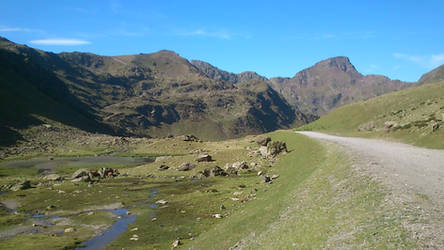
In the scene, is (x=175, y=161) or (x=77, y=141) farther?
(x=77, y=141)

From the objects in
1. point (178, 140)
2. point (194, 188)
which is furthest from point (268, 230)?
point (178, 140)

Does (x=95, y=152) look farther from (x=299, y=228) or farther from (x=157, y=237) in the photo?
(x=299, y=228)

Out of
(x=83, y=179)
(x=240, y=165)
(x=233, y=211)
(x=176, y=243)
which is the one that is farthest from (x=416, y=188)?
(x=83, y=179)

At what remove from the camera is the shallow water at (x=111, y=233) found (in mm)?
31197

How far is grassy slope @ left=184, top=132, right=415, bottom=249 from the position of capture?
48.2ft

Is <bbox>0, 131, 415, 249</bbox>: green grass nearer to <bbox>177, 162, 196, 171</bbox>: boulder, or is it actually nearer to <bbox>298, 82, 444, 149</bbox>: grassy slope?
<bbox>177, 162, 196, 171</bbox>: boulder

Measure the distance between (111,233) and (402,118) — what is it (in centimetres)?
7127

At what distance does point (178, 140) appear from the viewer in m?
140

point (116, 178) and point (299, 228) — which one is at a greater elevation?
point (299, 228)

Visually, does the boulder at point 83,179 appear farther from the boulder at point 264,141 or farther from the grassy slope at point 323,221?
the grassy slope at point 323,221

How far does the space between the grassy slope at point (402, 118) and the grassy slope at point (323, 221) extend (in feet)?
101

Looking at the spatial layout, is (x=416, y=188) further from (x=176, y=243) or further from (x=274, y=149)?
(x=274, y=149)

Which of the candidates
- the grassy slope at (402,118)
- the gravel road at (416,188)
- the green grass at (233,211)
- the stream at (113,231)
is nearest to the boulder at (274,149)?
the green grass at (233,211)

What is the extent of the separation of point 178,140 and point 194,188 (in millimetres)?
85186
